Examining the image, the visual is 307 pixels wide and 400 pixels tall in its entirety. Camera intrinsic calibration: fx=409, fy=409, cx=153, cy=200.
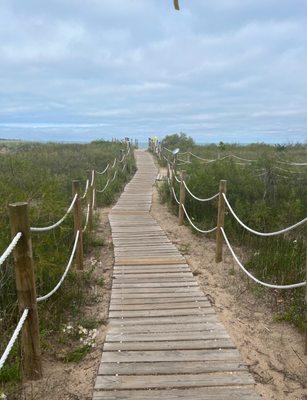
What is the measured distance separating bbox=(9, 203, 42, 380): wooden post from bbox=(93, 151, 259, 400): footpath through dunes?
57 cm

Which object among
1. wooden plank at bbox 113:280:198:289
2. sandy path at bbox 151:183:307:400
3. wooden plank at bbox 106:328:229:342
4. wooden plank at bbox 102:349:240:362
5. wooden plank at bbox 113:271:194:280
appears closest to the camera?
sandy path at bbox 151:183:307:400

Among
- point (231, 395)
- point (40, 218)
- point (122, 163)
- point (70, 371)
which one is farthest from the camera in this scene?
point (122, 163)

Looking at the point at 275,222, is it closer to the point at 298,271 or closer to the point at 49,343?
the point at 298,271

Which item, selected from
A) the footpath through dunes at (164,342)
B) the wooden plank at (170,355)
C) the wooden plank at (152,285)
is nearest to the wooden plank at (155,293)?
the footpath through dunes at (164,342)

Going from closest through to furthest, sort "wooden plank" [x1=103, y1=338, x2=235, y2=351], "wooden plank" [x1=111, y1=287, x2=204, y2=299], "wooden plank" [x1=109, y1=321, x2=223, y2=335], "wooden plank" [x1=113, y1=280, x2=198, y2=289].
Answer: "wooden plank" [x1=103, y1=338, x2=235, y2=351] < "wooden plank" [x1=109, y1=321, x2=223, y2=335] < "wooden plank" [x1=111, y1=287, x2=204, y2=299] < "wooden plank" [x1=113, y1=280, x2=198, y2=289]

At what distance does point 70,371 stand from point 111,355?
392 mm

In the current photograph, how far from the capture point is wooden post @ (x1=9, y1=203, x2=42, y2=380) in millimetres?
3078

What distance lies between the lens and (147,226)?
903cm

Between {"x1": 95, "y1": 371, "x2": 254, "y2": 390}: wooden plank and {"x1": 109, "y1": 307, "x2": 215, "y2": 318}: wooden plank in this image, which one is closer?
{"x1": 95, "y1": 371, "x2": 254, "y2": 390}: wooden plank

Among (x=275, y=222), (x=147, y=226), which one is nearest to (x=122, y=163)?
(x=147, y=226)

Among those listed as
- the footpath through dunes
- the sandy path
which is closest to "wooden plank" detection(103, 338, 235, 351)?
the footpath through dunes

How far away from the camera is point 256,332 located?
14.2 ft

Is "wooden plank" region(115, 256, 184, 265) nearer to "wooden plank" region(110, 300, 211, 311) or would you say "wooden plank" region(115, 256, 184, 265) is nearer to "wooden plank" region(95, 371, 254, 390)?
"wooden plank" region(110, 300, 211, 311)

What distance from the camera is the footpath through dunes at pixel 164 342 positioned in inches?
129
